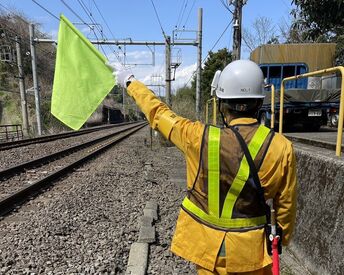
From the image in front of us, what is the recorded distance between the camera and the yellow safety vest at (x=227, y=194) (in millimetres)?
2041

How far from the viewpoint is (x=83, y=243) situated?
537 cm

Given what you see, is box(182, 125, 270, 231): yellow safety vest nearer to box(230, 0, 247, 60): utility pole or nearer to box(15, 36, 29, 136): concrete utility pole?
box(230, 0, 247, 60): utility pole

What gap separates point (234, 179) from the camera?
2061 millimetres

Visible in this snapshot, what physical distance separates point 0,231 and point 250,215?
5381mm

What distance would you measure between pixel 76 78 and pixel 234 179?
5.21 ft

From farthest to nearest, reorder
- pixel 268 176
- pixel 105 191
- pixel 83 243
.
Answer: pixel 105 191 → pixel 83 243 → pixel 268 176

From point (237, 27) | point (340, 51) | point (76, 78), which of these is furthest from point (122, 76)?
point (340, 51)

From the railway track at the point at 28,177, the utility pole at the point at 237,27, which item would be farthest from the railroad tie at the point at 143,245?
the utility pole at the point at 237,27

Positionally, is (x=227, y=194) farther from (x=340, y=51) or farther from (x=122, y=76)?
(x=340, y=51)

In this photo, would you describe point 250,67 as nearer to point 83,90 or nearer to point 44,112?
point 83,90

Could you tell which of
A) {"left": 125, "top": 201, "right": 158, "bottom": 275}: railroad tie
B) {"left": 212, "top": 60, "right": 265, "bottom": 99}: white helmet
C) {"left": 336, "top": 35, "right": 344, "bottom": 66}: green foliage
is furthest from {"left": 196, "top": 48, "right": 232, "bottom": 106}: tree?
{"left": 212, "top": 60, "right": 265, "bottom": 99}: white helmet

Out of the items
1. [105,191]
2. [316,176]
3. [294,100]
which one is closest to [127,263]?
[316,176]

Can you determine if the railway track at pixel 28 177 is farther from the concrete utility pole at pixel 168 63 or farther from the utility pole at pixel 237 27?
the concrete utility pole at pixel 168 63

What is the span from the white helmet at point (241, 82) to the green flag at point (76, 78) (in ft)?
3.36
